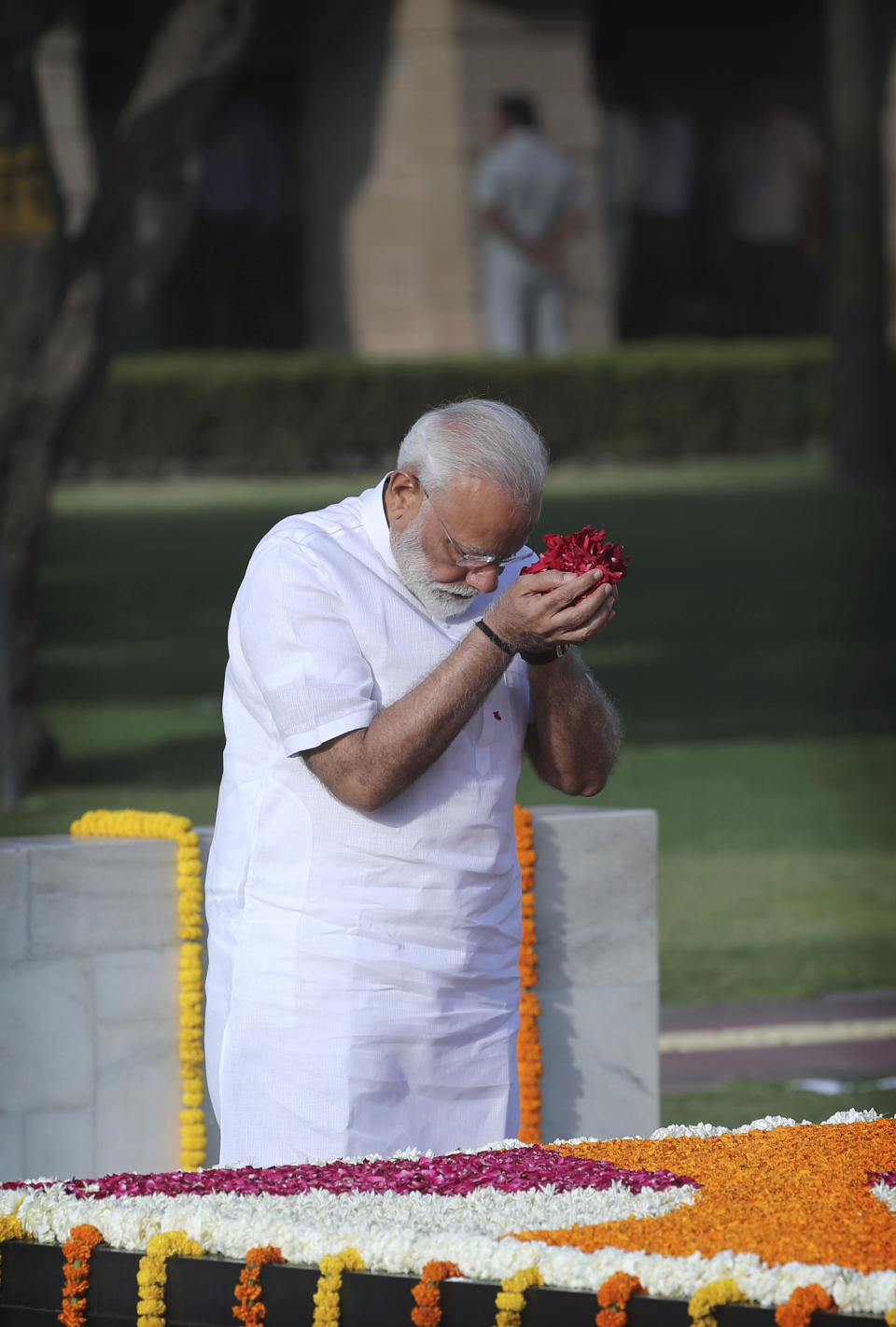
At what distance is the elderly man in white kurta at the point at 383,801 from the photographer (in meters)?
3.41

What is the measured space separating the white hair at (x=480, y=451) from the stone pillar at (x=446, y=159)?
2004 centimetres

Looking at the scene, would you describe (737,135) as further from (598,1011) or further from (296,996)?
(296,996)

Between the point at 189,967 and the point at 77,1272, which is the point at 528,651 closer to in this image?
the point at 77,1272

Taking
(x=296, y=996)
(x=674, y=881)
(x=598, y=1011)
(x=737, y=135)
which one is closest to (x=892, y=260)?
(x=737, y=135)

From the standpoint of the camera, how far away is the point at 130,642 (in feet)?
46.7

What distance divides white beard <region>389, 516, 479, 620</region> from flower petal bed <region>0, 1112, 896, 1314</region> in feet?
2.83

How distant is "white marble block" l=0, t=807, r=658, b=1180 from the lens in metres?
4.55

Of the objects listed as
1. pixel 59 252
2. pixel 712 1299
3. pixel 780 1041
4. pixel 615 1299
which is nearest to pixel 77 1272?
pixel 615 1299

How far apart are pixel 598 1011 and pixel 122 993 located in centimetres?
112

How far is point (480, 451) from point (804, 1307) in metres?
1.41

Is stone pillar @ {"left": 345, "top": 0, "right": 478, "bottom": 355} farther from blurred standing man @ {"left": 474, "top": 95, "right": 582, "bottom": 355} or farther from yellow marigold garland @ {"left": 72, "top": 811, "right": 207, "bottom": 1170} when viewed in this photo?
yellow marigold garland @ {"left": 72, "top": 811, "right": 207, "bottom": 1170}

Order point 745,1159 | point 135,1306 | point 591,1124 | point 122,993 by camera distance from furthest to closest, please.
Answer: point 591,1124
point 122,993
point 745,1159
point 135,1306

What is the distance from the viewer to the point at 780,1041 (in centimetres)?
678

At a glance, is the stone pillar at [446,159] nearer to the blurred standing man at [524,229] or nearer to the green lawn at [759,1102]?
the blurred standing man at [524,229]
